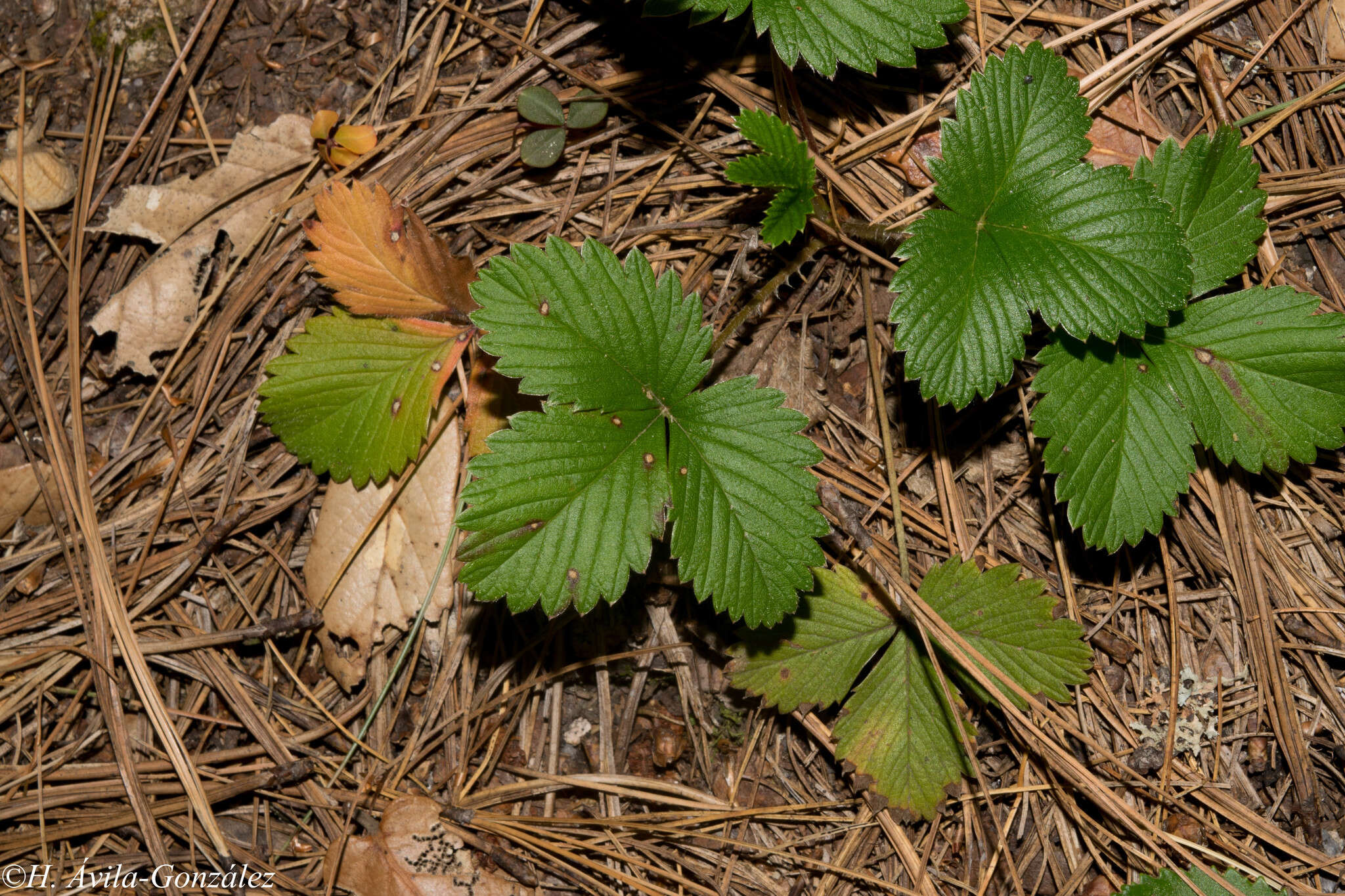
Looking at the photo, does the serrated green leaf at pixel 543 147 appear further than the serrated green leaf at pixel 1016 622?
Yes

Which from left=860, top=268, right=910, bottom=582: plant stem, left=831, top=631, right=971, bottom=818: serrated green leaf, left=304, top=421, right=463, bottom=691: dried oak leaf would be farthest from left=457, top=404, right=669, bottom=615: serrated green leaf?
left=831, top=631, right=971, bottom=818: serrated green leaf

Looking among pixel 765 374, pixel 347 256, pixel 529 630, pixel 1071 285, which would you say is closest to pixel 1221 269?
pixel 1071 285

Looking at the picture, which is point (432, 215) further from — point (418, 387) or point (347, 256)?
point (418, 387)

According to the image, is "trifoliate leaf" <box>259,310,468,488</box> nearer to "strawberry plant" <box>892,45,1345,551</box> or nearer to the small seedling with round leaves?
the small seedling with round leaves

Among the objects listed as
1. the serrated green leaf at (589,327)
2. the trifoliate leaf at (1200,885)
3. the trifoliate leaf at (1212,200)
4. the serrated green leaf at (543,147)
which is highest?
the serrated green leaf at (543,147)

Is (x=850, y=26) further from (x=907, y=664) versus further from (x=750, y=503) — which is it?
(x=907, y=664)

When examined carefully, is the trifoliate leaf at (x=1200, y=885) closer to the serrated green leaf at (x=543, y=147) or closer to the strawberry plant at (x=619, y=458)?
the strawberry plant at (x=619, y=458)

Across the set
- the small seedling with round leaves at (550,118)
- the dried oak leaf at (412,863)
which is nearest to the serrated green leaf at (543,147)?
the small seedling with round leaves at (550,118)

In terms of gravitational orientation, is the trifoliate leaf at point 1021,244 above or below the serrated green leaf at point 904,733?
above
